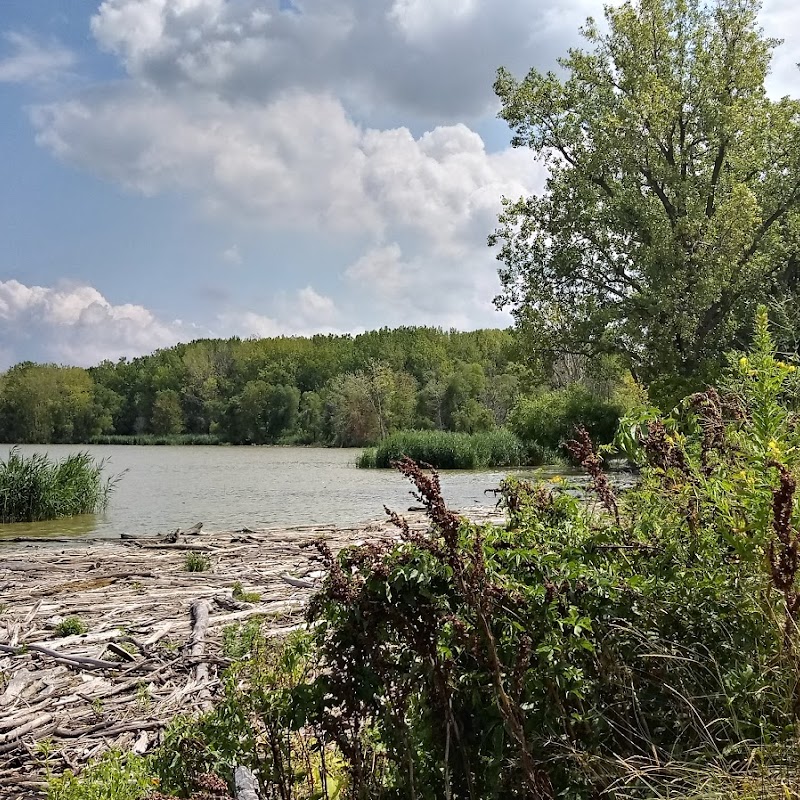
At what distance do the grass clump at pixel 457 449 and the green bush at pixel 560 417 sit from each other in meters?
0.96

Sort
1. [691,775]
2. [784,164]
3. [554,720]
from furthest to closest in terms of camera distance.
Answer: [784,164], [554,720], [691,775]

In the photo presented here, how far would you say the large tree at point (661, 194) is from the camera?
84.2ft

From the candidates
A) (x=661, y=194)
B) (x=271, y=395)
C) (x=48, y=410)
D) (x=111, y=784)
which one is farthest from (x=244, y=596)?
(x=48, y=410)

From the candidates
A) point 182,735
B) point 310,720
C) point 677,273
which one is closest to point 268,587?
point 182,735

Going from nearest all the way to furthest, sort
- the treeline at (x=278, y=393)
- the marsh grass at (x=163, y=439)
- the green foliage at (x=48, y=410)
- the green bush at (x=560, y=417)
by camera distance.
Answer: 1. the green bush at (x=560, y=417)
2. the treeline at (x=278, y=393)
3. the marsh grass at (x=163, y=439)
4. the green foliage at (x=48, y=410)

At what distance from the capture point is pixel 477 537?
8.26ft

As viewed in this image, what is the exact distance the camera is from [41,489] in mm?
19188

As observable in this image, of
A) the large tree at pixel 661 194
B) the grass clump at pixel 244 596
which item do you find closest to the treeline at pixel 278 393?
the large tree at pixel 661 194

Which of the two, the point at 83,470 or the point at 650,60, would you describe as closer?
the point at 83,470

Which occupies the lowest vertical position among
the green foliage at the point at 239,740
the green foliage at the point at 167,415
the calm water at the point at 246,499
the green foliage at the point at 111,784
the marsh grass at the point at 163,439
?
the calm water at the point at 246,499

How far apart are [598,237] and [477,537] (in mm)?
28069

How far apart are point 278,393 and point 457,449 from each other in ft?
198

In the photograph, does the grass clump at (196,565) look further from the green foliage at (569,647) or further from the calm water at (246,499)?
the green foliage at (569,647)

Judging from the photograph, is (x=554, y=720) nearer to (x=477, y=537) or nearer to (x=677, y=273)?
(x=477, y=537)
